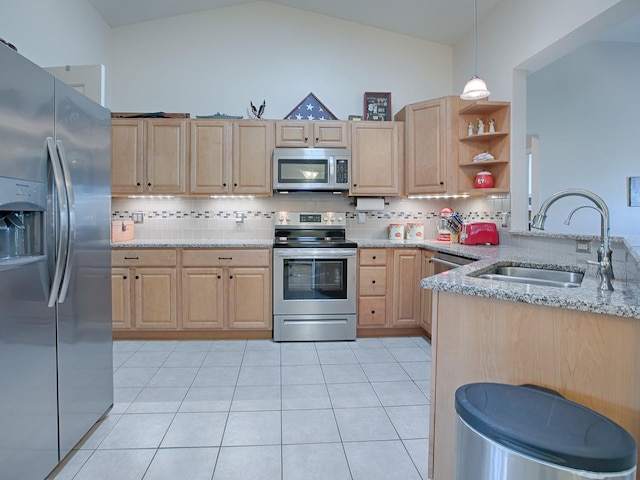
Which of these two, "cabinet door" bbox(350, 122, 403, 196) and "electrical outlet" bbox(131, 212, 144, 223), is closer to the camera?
"cabinet door" bbox(350, 122, 403, 196)

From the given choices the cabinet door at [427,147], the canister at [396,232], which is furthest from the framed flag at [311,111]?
the canister at [396,232]

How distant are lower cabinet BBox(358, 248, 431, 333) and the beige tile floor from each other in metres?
0.40

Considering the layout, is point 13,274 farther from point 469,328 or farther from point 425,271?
point 425,271

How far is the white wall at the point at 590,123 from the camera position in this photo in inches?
157

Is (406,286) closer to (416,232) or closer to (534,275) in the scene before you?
(416,232)

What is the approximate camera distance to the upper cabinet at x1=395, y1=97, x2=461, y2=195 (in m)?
3.38

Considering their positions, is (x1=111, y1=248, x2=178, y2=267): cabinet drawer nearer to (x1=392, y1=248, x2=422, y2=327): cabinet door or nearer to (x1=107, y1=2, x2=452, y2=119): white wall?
(x1=107, y1=2, x2=452, y2=119): white wall

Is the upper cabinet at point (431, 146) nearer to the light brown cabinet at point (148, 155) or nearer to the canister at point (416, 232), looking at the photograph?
the canister at point (416, 232)

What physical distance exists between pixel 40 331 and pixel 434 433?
1.67 metres

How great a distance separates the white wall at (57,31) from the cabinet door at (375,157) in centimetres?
262

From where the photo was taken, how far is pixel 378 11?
3635mm

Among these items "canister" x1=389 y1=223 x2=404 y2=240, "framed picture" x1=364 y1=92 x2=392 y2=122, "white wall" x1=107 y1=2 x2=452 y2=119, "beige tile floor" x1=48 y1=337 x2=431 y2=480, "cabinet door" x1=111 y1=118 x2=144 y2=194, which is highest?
"white wall" x1=107 y1=2 x2=452 y2=119

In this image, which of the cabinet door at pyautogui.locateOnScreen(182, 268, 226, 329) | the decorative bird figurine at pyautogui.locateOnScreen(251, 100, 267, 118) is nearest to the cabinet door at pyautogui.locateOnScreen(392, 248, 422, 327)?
the cabinet door at pyautogui.locateOnScreen(182, 268, 226, 329)

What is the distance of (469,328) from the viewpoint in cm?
137
